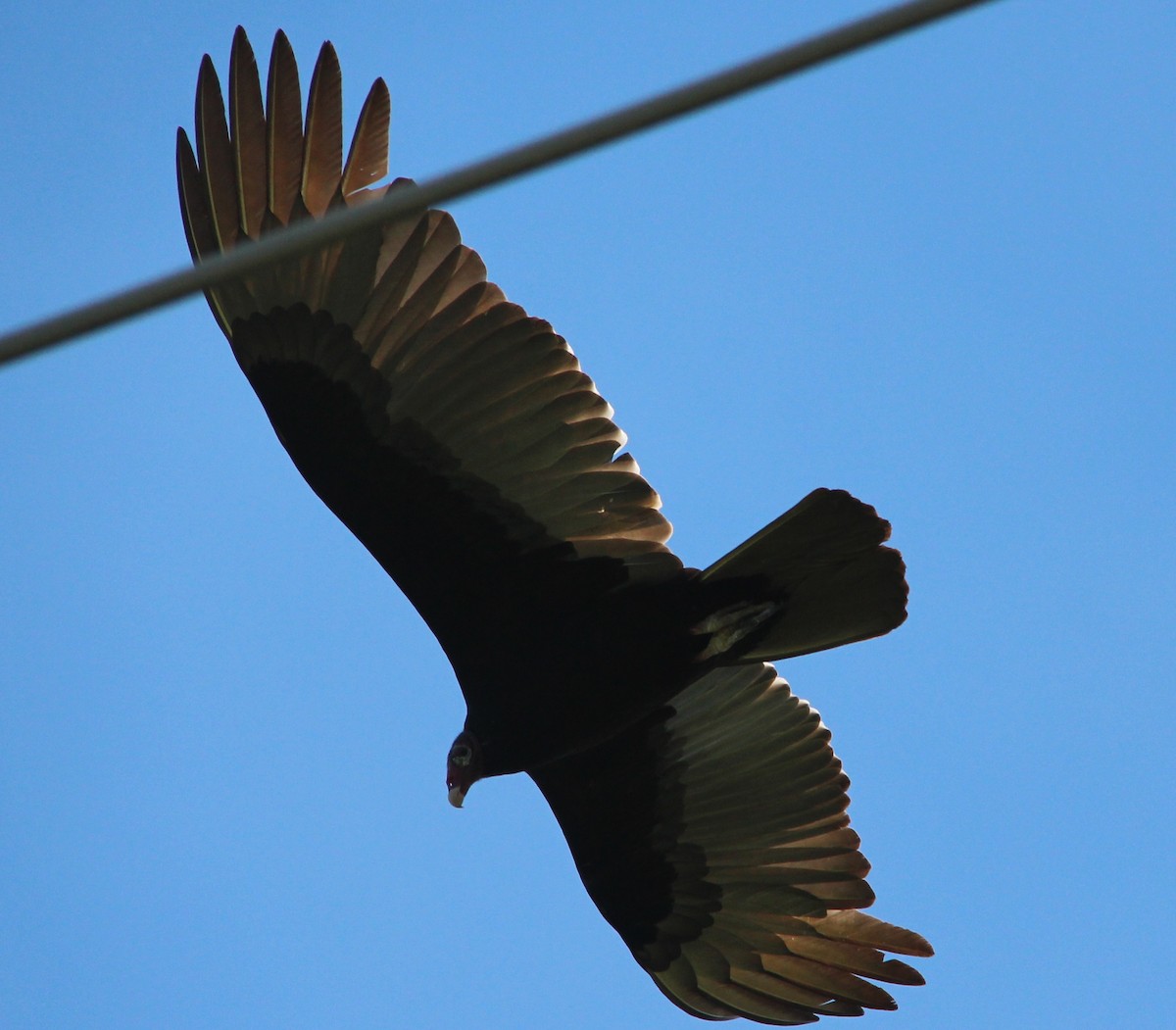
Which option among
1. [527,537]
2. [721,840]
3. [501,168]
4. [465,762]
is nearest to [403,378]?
[527,537]

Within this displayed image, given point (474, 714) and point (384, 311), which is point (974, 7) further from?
point (474, 714)

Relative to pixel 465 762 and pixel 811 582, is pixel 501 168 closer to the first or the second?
pixel 811 582

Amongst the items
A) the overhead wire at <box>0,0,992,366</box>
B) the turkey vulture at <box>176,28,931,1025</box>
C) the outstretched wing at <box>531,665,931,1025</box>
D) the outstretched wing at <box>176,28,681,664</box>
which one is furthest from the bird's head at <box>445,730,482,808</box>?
the overhead wire at <box>0,0,992,366</box>

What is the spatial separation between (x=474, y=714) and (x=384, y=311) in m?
1.46

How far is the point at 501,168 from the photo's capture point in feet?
7.64

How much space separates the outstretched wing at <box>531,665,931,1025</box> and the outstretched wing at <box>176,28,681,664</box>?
3.53 ft

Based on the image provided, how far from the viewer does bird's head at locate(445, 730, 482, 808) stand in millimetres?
5793

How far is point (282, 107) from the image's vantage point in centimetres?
511

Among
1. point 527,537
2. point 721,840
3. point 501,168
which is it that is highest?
point 527,537

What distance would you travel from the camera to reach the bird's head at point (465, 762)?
5.79 meters

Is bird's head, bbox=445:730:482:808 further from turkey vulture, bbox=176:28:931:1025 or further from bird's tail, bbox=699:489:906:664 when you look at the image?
bird's tail, bbox=699:489:906:664

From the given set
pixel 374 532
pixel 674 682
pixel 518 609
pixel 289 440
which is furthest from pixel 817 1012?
pixel 289 440

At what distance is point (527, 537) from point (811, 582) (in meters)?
0.95

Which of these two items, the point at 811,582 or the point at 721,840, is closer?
the point at 811,582
